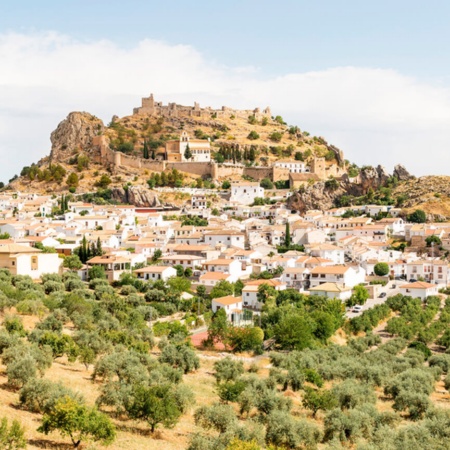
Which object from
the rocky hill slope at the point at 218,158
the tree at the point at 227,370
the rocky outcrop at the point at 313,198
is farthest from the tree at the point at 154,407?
the rocky outcrop at the point at 313,198

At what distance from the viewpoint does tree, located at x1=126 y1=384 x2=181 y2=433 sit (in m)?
18.0

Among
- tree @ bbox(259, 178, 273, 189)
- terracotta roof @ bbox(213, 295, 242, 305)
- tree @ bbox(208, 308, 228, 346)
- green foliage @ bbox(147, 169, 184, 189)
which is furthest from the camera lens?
tree @ bbox(259, 178, 273, 189)

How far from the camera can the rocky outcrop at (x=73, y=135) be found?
88.2 meters

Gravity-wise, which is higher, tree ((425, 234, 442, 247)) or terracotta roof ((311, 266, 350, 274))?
tree ((425, 234, 442, 247))

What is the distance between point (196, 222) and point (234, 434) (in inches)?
1871

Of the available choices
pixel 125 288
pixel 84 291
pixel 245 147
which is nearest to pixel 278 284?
pixel 125 288

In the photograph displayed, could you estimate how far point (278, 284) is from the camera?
4447 cm

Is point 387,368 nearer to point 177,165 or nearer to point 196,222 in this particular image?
point 196,222

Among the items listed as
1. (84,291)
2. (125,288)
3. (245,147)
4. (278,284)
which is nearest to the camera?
(84,291)

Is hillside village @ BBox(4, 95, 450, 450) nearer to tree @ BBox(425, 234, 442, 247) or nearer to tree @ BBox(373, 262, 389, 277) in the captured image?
tree @ BBox(425, 234, 442, 247)

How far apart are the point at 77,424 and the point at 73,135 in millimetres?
77454

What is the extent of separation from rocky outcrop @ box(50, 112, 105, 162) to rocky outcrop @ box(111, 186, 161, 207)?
15030mm

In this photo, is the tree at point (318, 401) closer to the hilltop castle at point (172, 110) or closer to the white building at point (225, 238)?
the white building at point (225, 238)

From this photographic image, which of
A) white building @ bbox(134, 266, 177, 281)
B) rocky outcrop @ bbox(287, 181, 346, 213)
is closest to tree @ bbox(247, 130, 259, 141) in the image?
rocky outcrop @ bbox(287, 181, 346, 213)
